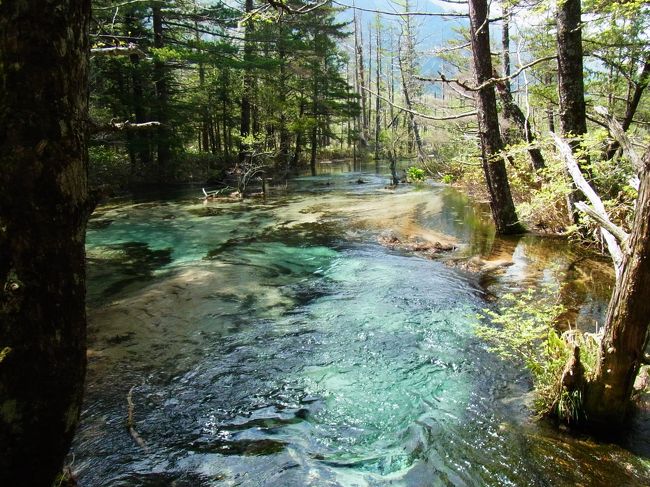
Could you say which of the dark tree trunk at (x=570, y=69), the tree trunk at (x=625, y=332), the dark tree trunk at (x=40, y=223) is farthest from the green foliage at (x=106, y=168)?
the tree trunk at (x=625, y=332)

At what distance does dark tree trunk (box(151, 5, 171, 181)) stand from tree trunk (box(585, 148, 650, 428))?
68.8 ft

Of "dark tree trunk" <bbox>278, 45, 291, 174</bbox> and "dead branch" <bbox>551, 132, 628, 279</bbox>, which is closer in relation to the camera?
"dead branch" <bbox>551, 132, 628, 279</bbox>

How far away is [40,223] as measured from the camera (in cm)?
166

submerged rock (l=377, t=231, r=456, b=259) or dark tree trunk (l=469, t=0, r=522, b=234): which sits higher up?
dark tree trunk (l=469, t=0, r=522, b=234)

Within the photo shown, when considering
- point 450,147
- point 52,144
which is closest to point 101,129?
point 52,144

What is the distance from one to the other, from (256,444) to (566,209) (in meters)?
8.68

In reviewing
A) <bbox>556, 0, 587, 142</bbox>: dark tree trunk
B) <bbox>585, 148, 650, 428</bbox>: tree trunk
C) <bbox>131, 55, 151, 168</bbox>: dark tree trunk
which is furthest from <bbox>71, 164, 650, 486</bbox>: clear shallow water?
<bbox>131, 55, 151, 168</bbox>: dark tree trunk

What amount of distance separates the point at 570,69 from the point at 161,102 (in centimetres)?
1879

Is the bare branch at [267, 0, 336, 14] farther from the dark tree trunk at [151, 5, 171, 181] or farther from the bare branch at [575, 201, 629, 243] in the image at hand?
the dark tree trunk at [151, 5, 171, 181]

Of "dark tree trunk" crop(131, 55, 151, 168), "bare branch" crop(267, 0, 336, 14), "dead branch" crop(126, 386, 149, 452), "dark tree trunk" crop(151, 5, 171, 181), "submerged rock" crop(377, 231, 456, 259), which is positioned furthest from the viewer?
"dark tree trunk" crop(151, 5, 171, 181)

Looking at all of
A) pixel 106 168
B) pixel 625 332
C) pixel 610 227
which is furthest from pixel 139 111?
pixel 625 332

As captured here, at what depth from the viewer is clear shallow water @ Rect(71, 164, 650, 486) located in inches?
126

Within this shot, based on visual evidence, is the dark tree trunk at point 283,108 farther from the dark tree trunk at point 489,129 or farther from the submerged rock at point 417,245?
the dark tree trunk at point 489,129

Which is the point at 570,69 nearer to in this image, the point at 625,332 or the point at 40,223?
the point at 625,332
